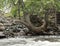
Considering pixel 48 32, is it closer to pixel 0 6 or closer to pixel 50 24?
pixel 50 24

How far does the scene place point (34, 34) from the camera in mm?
21109

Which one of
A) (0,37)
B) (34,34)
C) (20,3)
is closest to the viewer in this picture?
(0,37)

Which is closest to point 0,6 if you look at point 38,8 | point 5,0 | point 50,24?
point 5,0

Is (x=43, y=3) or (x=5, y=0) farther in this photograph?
(x=5, y=0)

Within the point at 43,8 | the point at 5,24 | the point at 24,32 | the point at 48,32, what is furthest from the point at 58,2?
the point at 5,24

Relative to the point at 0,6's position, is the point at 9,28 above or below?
below

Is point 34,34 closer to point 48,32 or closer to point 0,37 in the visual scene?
point 48,32

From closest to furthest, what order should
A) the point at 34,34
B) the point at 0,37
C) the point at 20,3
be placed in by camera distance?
1. the point at 0,37
2. the point at 34,34
3. the point at 20,3

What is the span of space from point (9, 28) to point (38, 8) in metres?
3.71

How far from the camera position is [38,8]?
22531 millimetres

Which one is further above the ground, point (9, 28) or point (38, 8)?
point (38, 8)

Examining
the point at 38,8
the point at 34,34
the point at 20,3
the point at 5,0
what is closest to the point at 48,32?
the point at 34,34

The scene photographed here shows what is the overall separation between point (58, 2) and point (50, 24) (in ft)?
8.63

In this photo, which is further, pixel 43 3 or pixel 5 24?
pixel 5 24
